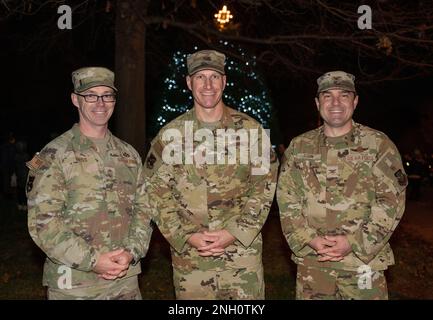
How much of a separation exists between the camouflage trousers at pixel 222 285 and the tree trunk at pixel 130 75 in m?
5.67

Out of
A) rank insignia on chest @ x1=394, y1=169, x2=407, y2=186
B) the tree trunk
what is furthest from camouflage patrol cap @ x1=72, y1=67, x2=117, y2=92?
the tree trunk

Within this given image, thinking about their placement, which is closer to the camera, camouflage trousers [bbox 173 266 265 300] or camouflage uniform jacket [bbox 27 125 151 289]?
camouflage uniform jacket [bbox 27 125 151 289]

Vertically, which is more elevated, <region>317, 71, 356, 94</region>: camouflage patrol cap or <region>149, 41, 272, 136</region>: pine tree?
<region>149, 41, 272, 136</region>: pine tree

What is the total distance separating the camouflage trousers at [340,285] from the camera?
12.7 ft

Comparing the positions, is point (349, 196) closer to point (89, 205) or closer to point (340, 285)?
point (340, 285)

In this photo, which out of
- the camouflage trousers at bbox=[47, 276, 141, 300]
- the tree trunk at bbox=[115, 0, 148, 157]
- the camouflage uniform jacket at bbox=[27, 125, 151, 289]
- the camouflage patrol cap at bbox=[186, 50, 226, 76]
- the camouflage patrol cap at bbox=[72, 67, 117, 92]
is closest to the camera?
the camouflage uniform jacket at bbox=[27, 125, 151, 289]

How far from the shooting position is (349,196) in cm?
395

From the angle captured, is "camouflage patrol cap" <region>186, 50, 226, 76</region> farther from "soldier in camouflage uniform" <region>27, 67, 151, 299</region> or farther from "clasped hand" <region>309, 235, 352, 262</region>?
"clasped hand" <region>309, 235, 352, 262</region>

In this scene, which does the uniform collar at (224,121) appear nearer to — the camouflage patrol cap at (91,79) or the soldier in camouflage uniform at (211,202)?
the soldier in camouflage uniform at (211,202)

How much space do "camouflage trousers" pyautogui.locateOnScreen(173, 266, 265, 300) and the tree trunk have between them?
5669 millimetres

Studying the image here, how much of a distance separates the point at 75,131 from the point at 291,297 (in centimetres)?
351

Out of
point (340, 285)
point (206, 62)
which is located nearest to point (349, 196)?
point (340, 285)

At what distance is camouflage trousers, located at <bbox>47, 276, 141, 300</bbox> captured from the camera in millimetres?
3609

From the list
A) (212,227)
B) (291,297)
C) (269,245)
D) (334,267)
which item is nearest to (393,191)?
(334,267)
